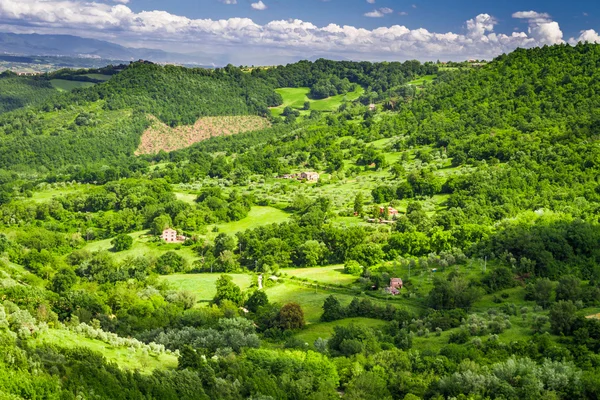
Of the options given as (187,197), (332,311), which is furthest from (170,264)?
(187,197)

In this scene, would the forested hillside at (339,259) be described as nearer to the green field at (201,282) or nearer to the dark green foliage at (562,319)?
the dark green foliage at (562,319)

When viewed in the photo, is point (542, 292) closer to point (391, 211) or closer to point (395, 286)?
point (395, 286)

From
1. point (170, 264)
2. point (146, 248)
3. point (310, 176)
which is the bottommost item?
point (146, 248)

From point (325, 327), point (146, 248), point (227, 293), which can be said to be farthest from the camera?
point (146, 248)

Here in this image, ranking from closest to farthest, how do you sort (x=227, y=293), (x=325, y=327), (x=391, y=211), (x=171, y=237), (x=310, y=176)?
(x=325, y=327) < (x=227, y=293) < (x=171, y=237) < (x=391, y=211) < (x=310, y=176)

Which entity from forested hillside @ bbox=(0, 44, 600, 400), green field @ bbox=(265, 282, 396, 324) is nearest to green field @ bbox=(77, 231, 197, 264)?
forested hillside @ bbox=(0, 44, 600, 400)

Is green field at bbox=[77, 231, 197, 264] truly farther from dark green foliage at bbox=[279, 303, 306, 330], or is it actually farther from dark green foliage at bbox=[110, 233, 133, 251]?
dark green foliage at bbox=[279, 303, 306, 330]

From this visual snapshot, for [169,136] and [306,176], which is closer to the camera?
[306,176]

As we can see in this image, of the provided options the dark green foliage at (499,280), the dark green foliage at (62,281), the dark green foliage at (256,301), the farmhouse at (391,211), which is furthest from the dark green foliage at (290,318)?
the farmhouse at (391,211)
